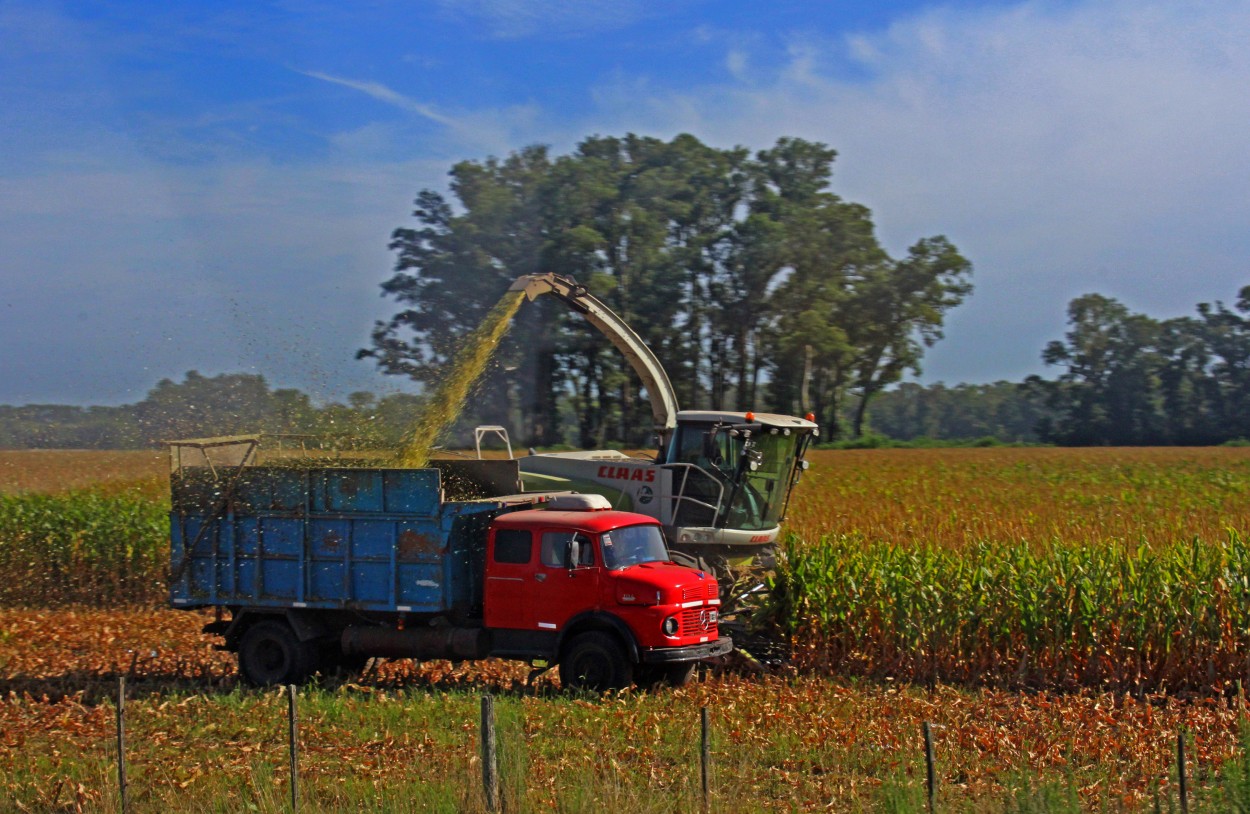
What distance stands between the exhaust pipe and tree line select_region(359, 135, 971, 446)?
27121 mm

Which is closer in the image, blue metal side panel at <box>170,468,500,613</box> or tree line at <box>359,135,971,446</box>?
blue metal side panel at <box>170,468,500,613</box>

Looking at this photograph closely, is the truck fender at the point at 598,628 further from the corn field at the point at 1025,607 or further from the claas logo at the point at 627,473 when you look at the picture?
the claas logo at the point at 627,473

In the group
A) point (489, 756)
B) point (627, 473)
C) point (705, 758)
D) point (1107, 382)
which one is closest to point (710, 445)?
point (627, 473)

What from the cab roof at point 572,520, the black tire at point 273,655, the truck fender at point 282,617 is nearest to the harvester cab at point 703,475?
the cab roof at point 572,520

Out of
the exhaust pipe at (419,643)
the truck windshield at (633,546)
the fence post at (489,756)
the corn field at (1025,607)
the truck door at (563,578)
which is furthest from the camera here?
the corn field at (1025,607)

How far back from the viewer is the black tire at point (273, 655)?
1358cm

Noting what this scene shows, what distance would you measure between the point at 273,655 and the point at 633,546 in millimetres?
4581

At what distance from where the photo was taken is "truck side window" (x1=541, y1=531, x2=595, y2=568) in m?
12.4

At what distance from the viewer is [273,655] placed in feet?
45.3

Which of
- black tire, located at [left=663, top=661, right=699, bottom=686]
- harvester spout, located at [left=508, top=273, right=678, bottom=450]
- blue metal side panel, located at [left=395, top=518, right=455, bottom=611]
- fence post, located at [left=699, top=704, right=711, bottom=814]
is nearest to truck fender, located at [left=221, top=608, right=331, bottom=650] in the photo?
blue metal side panel, located at [left=395, top=518, right=455, bottom=611]

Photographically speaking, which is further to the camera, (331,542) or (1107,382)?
(1107,382)

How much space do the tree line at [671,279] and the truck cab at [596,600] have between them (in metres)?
28.0

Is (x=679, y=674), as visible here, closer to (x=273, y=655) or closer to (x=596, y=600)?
(x=596, y=600)

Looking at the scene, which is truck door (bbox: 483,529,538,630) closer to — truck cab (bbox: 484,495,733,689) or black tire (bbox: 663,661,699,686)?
truck cab (bbox: 484,495,733,689)
